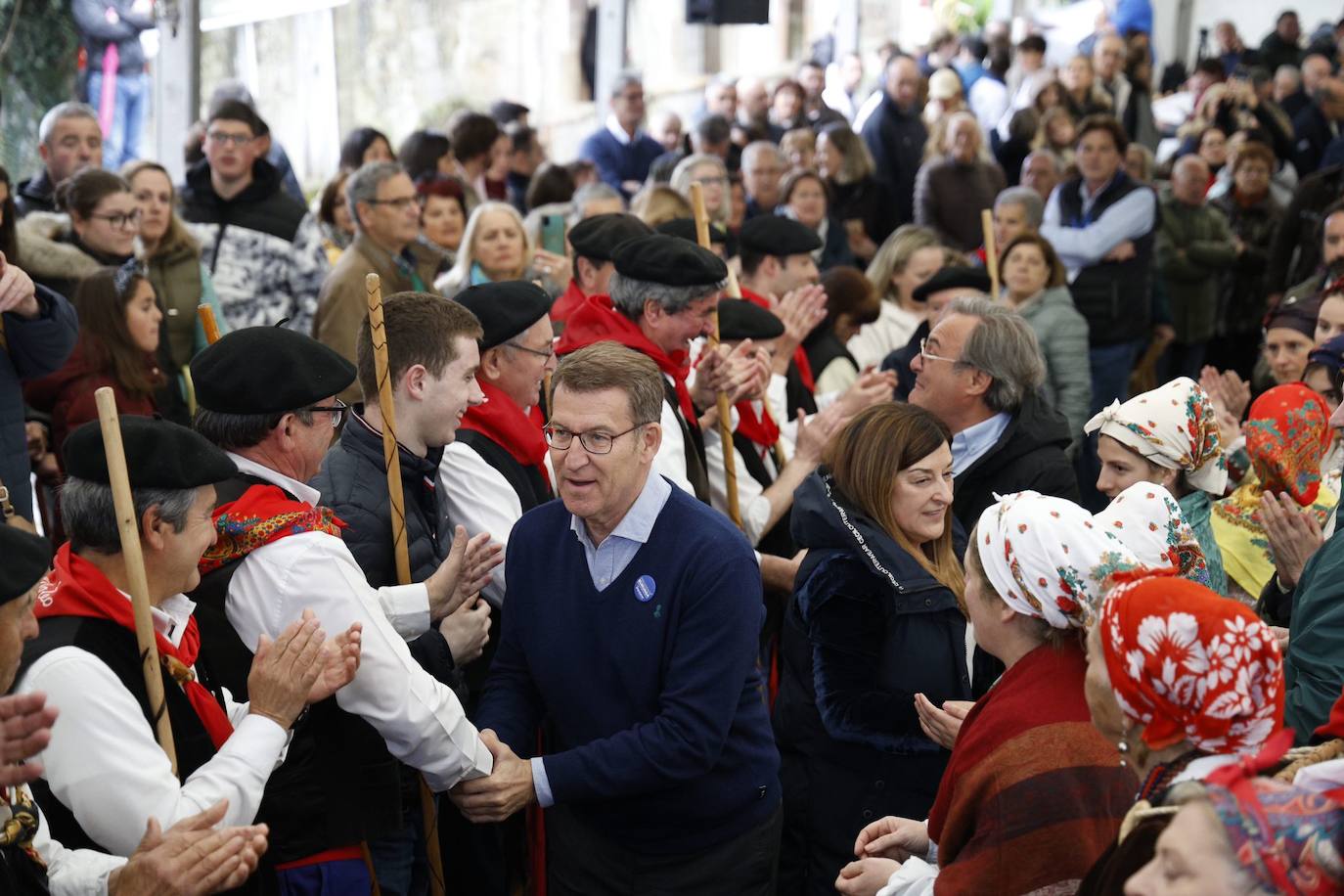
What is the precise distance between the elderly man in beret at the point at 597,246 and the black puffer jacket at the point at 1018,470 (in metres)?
1.69

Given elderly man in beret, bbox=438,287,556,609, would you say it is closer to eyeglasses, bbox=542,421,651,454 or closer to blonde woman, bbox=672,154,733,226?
eyeglasses, bbox=542,421,651,454

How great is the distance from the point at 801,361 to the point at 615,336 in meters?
1.70

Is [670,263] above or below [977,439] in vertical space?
above

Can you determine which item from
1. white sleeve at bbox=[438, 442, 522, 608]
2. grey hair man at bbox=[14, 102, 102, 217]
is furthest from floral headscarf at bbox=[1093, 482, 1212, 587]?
grey hair man at bbox=[14, 102, 102, 217]

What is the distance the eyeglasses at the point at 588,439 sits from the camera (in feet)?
10.1

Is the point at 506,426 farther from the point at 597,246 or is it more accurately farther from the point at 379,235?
the point at 379,235

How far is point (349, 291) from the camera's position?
5.86 m

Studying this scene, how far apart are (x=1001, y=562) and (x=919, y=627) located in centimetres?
81

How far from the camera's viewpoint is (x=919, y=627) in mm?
3369

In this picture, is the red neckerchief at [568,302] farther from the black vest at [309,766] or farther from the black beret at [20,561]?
the black beret at [20,561]

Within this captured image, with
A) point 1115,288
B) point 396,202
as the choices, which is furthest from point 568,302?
point 1115,288

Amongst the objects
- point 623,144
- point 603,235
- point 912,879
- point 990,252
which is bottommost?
point 912,879

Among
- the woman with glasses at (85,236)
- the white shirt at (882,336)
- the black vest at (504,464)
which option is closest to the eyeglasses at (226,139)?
the woman with glasses at (85,236)

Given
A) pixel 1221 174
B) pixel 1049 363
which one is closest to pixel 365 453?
pixel 1049 363
